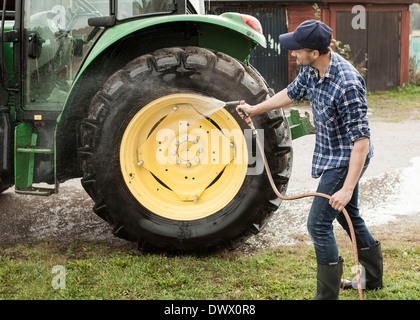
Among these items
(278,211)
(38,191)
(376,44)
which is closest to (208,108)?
(38,191)

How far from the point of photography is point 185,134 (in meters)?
4.07

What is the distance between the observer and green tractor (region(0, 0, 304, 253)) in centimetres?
387

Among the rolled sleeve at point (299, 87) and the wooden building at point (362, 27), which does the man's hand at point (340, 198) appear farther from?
the wooden building at point (362, 27)

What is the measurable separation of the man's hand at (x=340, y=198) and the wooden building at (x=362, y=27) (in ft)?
39.2

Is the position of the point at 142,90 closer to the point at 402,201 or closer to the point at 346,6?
the point at 402,201

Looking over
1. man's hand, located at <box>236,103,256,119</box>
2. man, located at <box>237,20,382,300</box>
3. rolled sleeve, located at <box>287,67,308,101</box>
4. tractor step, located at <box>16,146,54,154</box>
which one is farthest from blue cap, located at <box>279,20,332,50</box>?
tractor step, located at <box>16,146,54,154</box>

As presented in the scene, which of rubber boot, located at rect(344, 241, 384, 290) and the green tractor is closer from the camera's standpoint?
rubber boot, located at rect(344, 241, 384, 290)

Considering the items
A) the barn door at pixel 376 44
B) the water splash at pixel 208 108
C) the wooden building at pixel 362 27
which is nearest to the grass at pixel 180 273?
the water splash at pixel 208 108

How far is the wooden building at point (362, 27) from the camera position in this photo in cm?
1470

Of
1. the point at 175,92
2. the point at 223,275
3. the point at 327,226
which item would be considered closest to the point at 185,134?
the point at 175,92

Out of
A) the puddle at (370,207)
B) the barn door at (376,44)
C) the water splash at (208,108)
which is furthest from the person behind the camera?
the barn door at (376,44)

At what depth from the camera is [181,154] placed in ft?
13.4

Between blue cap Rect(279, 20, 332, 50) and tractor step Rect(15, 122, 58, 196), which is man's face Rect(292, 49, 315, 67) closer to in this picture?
blue cap Rect(279, 20, 332, 50)
